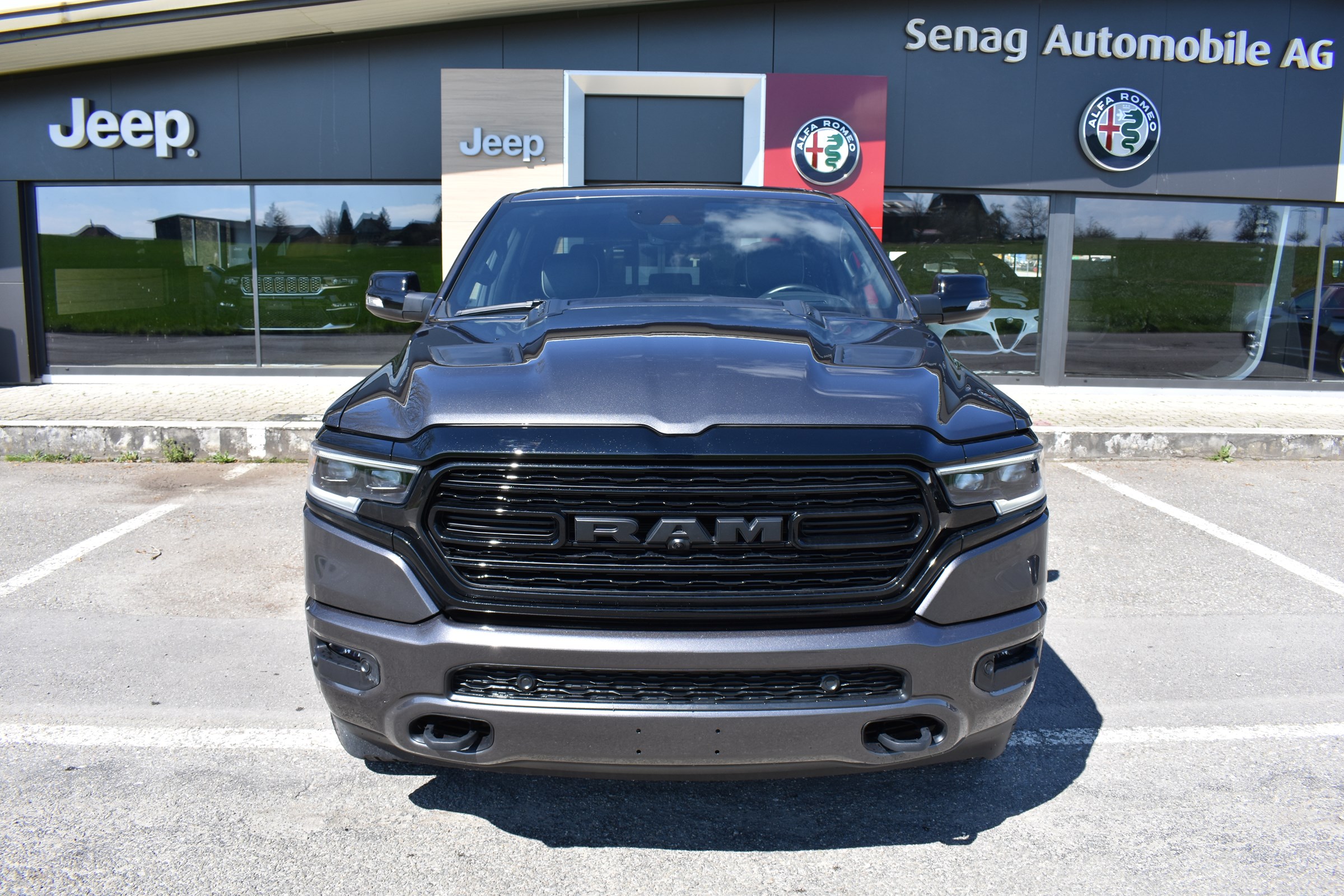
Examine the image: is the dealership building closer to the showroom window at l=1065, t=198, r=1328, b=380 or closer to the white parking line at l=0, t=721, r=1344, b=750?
the showroom window at l=1065, t=198, r=1328, b=380

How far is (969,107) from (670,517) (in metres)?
10.3

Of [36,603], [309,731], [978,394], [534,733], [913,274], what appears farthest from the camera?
[913,274]

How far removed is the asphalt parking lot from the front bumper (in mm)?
402

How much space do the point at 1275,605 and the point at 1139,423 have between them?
4.51 meters

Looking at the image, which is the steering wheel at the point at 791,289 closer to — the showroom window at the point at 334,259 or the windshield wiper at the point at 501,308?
the windshield wiper at the point at 501,308

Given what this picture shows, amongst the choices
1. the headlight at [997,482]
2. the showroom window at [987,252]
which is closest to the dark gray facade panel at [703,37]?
the showroom window at [987,252]

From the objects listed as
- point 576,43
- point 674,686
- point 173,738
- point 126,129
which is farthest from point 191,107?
point 674,686

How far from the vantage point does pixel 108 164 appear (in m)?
11.4

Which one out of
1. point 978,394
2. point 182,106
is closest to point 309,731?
point 978,394

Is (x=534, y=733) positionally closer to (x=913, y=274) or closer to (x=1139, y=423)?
(x=1139, y=423)

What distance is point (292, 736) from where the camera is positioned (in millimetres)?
3322

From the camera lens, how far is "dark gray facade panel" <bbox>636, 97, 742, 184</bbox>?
11.1 meters

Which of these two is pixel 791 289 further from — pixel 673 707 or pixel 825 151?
pixel 825 151

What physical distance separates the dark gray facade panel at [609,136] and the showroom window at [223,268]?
6.55 ft
